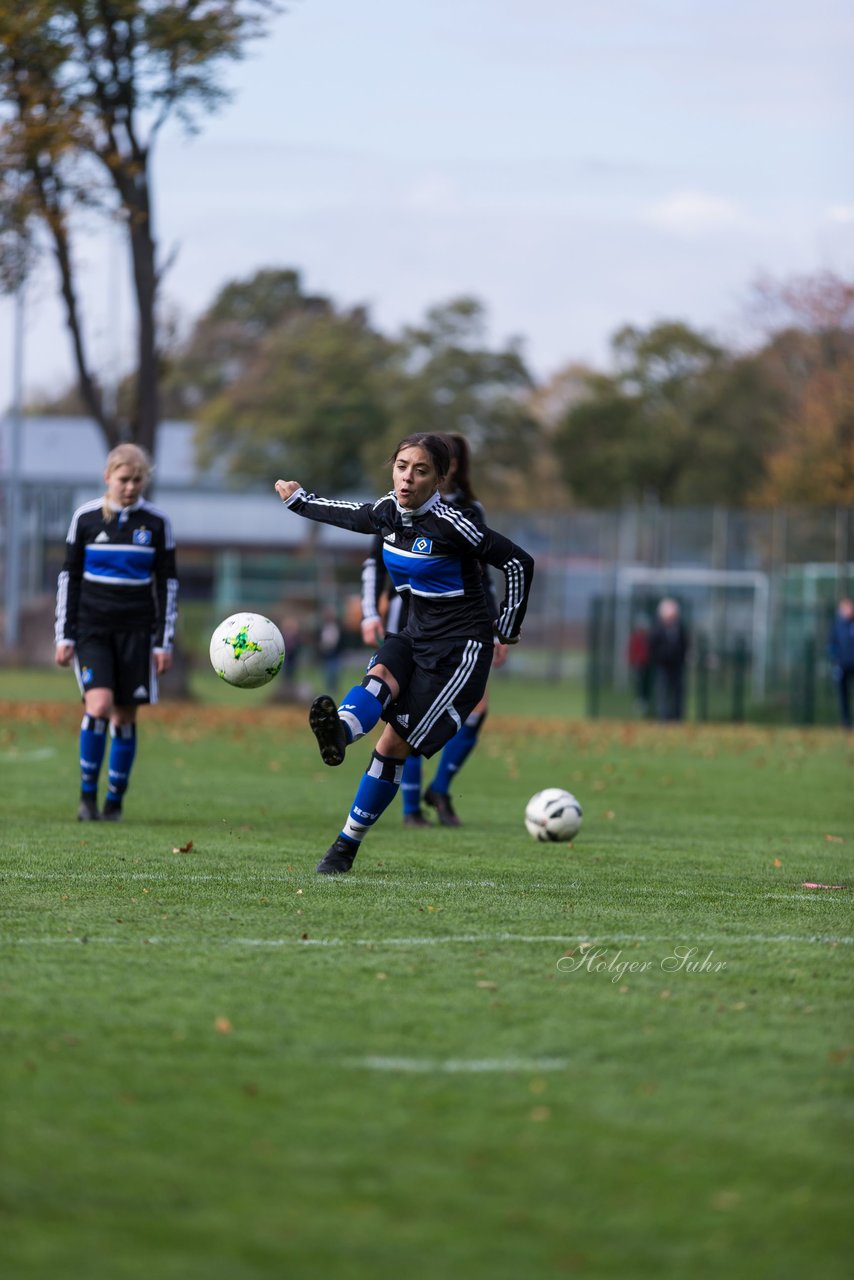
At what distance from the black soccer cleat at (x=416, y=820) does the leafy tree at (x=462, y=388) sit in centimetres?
4753

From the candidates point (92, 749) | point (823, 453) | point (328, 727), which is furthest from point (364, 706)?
point (823, 453)

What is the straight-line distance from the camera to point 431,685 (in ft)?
24.8

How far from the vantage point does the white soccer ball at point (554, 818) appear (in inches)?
362

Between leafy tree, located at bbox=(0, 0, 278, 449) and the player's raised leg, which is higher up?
leafy tree, located at bbox=(0, 0, 278, 449)

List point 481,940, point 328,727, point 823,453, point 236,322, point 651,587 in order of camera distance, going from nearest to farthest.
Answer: point 481,940 → point 328,727 → point 651,587 → point 823,453 → point 236,322

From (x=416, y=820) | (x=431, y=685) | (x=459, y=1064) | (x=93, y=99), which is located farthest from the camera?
(x=93, y=99)

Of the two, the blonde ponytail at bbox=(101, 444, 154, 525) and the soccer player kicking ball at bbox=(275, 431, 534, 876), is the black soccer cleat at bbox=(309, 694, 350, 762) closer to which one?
the soccer player kicking ball at bbox=(275, 431, 534, 876)

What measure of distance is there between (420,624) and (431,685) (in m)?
0.32

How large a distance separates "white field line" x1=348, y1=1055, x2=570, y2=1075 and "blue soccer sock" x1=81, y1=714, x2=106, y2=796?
19.5 feet

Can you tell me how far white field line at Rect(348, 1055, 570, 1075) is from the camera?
4293 mm

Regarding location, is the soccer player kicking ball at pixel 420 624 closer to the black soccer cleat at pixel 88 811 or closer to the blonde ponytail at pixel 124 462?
the blonde ponytail at pixel 124 462

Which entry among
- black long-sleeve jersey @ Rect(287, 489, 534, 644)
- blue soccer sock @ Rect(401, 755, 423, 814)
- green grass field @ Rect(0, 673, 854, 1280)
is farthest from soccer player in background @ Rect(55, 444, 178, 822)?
black long-sleeve jersey @ Rect(287, 489, 534, 644)

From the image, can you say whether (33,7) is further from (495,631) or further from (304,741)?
(495,631)

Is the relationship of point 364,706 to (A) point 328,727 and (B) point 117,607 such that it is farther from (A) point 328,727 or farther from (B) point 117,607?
(B) point 117,607
